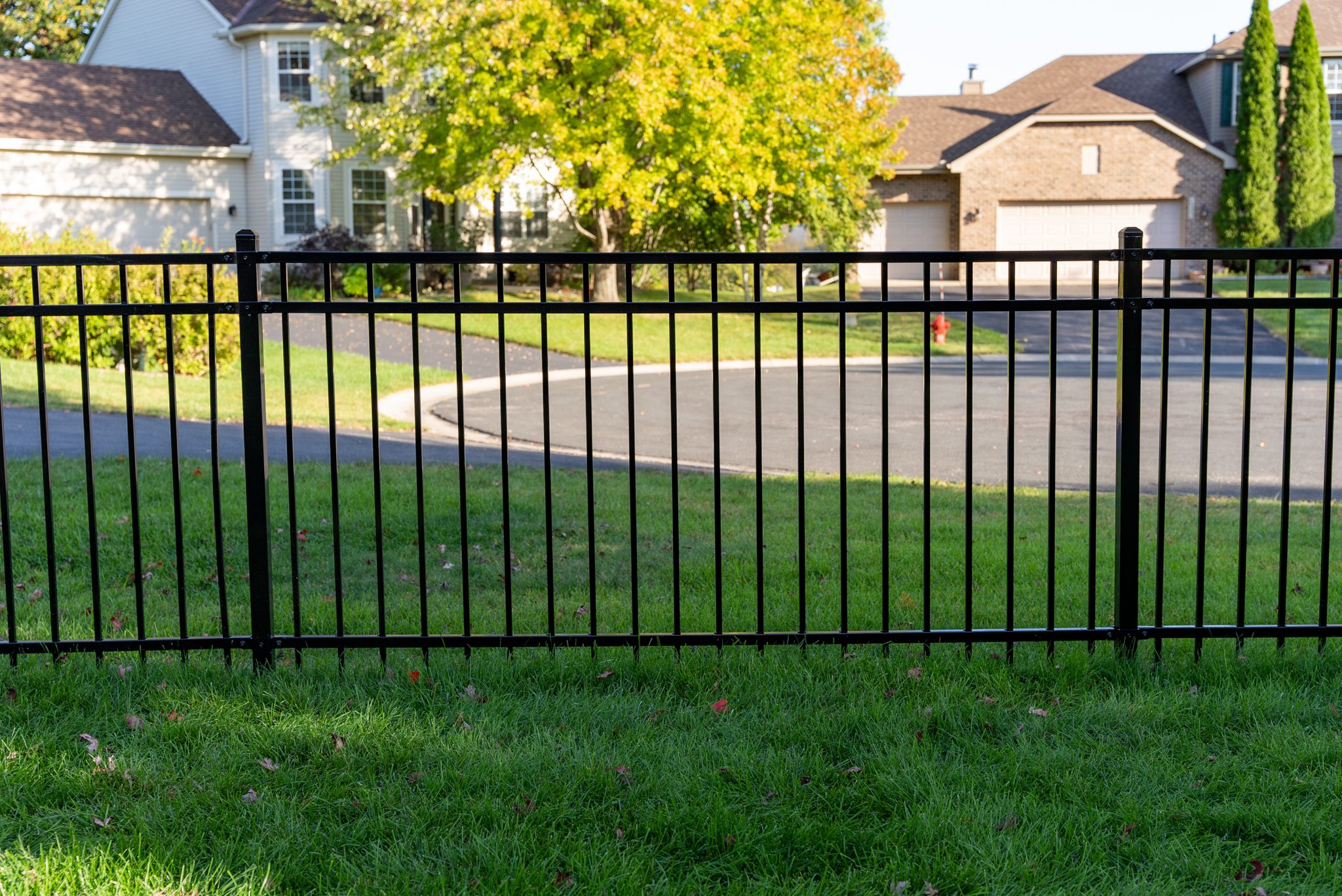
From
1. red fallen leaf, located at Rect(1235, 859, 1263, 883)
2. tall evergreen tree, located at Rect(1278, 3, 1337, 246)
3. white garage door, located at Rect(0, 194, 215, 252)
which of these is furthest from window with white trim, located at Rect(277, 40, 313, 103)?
red fallen leaf, located at Rect(1235, 859, 1263, 883)

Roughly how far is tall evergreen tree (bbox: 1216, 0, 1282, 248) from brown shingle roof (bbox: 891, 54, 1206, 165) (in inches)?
109

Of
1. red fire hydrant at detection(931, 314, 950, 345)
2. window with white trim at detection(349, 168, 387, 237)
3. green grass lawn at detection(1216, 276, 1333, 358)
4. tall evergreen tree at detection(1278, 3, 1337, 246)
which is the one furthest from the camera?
tall evergreen tree at detection(1278, 3, 1337, 246)

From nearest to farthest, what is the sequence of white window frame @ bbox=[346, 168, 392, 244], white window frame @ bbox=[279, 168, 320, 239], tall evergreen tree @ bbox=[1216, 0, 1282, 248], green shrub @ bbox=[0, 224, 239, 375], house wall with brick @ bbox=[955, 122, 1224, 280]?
green shrub @ bbox=[0, 224, 239, 375] < white window frame @ bbox=[279, 168, 320, 239] < white window frame @ bbox=[346, 168, 392, 244] < tall evergreen tree @ bbox=[1216, 0, 1282, 248] < house wall with brick @ bbox=[955, 122, 1224, 280]

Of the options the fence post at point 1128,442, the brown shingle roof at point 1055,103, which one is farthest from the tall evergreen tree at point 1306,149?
the fence post at point 1128,442

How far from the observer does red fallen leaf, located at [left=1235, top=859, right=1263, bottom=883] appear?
9.74 ft

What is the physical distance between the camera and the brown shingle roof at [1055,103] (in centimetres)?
3862

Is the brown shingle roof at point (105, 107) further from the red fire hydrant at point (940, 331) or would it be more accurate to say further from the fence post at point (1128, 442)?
the fence post at point (1128, 442)

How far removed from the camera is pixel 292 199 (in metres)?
31.0

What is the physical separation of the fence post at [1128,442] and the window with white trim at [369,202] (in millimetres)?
29000

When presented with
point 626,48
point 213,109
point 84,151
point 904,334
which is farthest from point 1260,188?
point 84,151

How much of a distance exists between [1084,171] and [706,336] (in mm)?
18066

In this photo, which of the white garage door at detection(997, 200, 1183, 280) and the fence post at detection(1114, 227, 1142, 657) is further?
the white garage door at detection(997, 200, 1183, 280)

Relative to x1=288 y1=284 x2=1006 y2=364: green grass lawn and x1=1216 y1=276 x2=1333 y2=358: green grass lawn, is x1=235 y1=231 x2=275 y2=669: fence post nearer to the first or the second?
x1=1216 y1=276 x2=1333 y2=358: green grass lawn

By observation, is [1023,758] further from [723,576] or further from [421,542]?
[723,576]
